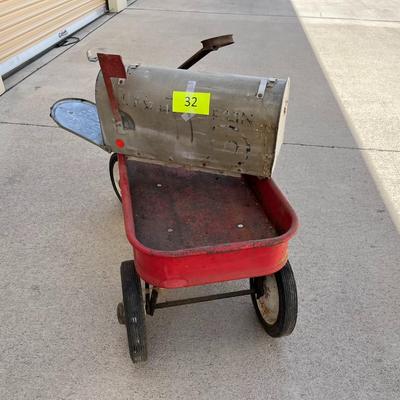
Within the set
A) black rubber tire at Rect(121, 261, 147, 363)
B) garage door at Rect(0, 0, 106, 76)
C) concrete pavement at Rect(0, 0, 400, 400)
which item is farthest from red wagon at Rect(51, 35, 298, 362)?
garage door at Rect(0, 0, 106, 76)

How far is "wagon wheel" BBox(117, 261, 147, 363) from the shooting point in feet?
4.82

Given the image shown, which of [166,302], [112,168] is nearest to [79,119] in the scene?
[112,168]

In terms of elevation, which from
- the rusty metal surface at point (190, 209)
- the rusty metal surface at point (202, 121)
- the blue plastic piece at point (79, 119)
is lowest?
the rusty metal surface at point (190, 209)

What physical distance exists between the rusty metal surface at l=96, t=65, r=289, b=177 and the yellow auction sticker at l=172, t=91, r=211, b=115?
19 mm

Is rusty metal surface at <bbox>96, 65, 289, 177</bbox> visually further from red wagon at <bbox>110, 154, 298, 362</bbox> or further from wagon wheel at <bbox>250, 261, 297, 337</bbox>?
wagon wheel at <bbox>250, 261, 297, 337</bbox>

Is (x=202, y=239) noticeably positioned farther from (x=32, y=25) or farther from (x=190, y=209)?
(x=32, y=25)

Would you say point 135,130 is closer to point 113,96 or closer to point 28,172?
point 113,96

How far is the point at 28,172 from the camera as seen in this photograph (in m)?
2.70

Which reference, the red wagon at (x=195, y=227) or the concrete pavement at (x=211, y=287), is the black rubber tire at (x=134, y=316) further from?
the concrete pavement at (x=211, y=287)

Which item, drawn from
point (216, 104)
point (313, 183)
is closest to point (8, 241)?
point (216, 104)

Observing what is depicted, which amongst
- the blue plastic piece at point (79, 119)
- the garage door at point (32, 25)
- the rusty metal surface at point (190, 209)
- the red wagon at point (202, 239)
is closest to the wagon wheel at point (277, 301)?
the red wagon at point (202, 239)

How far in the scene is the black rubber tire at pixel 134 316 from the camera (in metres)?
1.47

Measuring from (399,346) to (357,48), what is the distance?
4.33m

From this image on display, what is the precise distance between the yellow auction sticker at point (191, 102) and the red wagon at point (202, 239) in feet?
1.13
